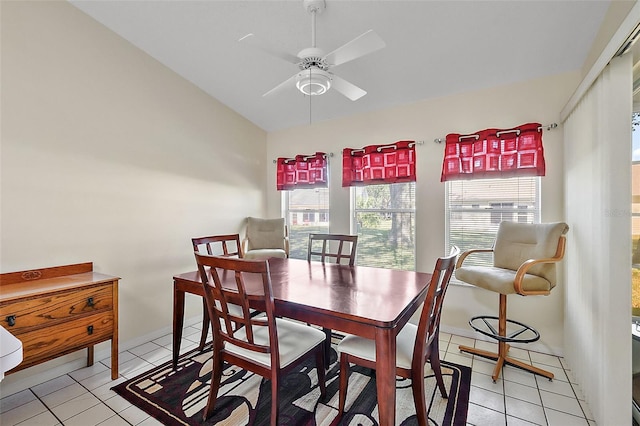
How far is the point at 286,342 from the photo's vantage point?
67.0 inches

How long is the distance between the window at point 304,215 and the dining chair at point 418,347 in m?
2.29

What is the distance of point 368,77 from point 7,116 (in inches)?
→ 112

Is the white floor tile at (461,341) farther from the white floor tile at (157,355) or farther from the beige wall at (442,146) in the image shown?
the white floor tile at (157,355)

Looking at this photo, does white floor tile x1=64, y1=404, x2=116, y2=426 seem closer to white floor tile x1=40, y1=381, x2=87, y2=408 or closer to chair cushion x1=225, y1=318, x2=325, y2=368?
white floor tile x1=40, y1=381, x2=87, y2=408

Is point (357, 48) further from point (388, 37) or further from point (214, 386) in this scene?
point (214, 386)

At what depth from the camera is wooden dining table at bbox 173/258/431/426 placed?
129cm

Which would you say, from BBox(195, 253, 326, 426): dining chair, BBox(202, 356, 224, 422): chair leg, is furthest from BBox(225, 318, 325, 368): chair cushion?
BBox(202, 356, 224, 422): chair leg

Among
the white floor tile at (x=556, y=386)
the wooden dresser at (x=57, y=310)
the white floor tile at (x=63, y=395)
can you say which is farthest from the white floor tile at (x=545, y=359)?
the white floor tile at (x=63, y=395)

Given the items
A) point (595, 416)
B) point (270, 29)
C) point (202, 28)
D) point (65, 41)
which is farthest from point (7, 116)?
point (595, 416)

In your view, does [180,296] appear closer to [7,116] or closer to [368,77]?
[7,116]

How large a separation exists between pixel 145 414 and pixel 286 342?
1.01 metres

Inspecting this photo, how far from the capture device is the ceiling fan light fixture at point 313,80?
184 centimetres

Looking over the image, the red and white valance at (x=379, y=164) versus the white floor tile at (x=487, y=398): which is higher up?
the red and white valance at (x=379, y=164)

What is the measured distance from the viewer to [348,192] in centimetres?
365
